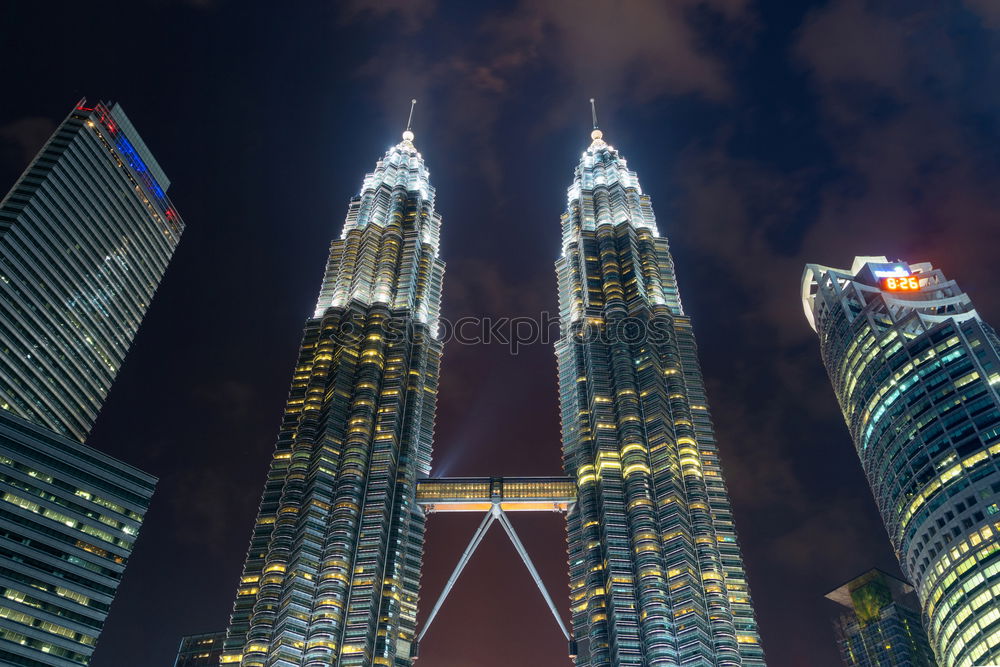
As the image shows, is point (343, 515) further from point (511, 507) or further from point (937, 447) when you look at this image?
point (937, 447)

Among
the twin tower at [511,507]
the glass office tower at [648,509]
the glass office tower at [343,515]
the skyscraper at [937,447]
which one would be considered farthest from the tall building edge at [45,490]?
the skyscraper at [937,447]

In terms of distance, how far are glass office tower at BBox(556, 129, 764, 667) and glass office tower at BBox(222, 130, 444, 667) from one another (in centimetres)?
3305

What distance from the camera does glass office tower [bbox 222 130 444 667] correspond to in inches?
5778

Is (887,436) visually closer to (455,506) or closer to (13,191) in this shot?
(455,506)

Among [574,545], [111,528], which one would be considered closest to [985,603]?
[574,545]

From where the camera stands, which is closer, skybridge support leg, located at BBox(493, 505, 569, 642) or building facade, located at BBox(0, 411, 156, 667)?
building facade, located at BBox(0, 411, 156, 667)

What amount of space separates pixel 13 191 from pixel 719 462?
154 m

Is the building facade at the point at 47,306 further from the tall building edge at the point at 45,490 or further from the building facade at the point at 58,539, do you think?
the building facade at the point at 58,539

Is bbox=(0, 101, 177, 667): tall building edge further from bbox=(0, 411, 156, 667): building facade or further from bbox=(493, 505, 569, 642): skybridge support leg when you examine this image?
bbox=(493, 505, 569, 642): skybridge support leg

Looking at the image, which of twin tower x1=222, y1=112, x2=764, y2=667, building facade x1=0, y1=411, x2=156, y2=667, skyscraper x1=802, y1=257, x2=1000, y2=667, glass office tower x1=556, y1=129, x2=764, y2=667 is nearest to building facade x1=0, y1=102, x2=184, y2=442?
building facade x1=0, y1=411, x2=156, y2=667

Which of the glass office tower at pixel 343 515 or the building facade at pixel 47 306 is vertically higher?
the building facade at pixel 47 306

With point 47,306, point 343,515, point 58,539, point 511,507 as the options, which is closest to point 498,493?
point 511,507

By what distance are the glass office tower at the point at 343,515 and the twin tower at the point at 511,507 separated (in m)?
0.30

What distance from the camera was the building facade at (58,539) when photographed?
413 ft
